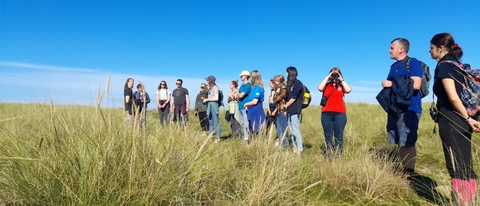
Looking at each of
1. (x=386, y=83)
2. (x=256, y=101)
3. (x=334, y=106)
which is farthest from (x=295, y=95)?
(x=386, y=83)

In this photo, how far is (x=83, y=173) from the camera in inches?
78.0

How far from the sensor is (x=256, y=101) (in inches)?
268

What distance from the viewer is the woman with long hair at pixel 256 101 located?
6848 millimetres

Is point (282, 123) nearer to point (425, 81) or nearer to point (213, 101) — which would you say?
point (213, 101)

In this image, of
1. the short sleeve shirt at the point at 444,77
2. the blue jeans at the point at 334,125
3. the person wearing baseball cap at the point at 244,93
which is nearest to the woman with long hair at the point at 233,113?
the person wearing baseball cap at the point at 244,93

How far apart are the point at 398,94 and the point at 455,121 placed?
1.05 meters

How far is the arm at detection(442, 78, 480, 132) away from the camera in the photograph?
2.57m

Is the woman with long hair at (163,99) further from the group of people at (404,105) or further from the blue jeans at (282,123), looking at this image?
the blue jeans at (282,123)

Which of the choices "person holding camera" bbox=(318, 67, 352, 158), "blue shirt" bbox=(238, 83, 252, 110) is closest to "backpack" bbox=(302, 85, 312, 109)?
"person holding camera" bbox=(318, 67, 352, 158)

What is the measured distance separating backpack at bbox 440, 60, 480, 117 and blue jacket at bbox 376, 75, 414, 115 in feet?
3.03

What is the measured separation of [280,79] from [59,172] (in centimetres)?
483

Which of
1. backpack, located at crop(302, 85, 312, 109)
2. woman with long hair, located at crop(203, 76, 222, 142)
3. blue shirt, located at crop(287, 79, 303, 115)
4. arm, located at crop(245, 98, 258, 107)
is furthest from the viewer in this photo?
woman with long hair, located at crop(203, 76, 222, 142)

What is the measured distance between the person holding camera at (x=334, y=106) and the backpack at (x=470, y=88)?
214 centimetres

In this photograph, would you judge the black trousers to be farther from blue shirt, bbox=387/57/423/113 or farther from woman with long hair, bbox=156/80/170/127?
woman with long hair, bbox=156/80/170/127
